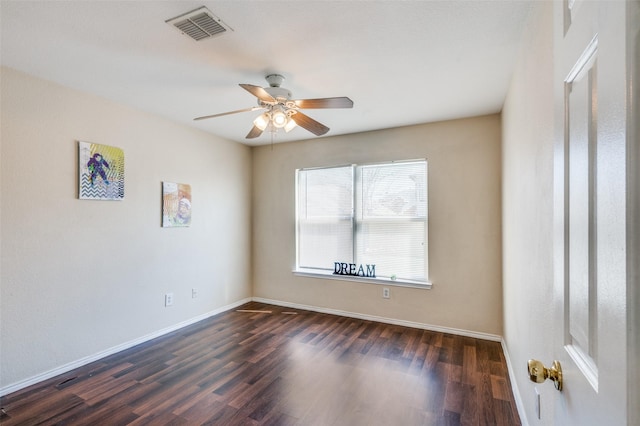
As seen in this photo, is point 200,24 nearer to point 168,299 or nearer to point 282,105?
point 282,105

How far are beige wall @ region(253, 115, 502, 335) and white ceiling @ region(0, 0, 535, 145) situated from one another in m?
0.56

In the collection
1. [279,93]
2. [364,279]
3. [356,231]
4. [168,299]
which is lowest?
[168,299]

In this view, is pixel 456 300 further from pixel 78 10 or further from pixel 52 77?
pixel 52 77

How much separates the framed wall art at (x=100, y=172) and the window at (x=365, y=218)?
89.2 inches

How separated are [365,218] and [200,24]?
9.37 ft

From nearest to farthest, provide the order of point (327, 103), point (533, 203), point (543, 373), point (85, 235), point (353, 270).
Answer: point (543, 373), point (533, 203), point (327, 103), point (85, 235), point (353, 270)

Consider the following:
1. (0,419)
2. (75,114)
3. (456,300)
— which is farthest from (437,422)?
(75,114)

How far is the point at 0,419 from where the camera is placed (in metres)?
1.98

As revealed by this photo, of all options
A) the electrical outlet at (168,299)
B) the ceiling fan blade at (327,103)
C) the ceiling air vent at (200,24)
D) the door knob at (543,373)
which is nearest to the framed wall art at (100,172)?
the electrical outlet at (168,299)

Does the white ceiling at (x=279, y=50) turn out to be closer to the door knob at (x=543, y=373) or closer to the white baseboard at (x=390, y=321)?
the door knob at (x=543, y=373)

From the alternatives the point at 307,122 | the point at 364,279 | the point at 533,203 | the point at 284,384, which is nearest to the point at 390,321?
the point at 364,279

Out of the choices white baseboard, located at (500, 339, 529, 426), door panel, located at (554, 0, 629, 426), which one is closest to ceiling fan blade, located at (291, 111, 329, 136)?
door panel, located at (554, 0, 629, 426)

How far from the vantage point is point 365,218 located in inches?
158

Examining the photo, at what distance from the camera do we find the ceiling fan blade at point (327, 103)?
2105mm
